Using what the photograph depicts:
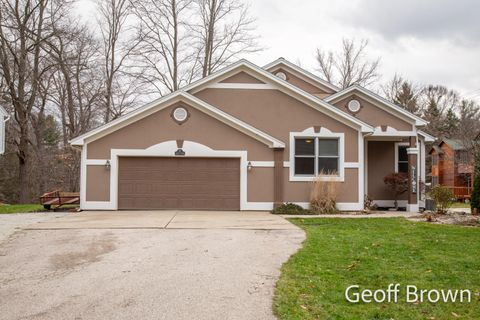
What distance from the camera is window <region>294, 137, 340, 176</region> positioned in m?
16.7

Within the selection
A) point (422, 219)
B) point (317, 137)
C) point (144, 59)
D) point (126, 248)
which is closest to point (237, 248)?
point (126, 248)

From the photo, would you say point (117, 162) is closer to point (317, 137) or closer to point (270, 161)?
point (270, 161)

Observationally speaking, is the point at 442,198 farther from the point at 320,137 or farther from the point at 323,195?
the point at 320,137

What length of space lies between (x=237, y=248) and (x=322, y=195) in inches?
316

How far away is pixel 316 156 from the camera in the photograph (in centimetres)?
1673

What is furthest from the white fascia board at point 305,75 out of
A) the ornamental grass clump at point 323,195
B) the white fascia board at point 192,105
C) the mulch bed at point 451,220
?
the mulch bed at point 451,220

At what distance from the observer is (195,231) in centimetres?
1088

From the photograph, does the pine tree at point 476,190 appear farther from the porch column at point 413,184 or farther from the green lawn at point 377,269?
the green lawn at point 377,269

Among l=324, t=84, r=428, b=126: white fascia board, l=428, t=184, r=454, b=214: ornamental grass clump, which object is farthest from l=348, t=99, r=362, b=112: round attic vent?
l=428, t=184, r=454, b=214: ornamental grass clump

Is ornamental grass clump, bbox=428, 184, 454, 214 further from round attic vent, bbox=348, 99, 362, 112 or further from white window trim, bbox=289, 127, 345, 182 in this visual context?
round attic vent, bbox=348, 99, 362, 112

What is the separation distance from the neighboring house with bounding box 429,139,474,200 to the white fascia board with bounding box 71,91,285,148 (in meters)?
22.1

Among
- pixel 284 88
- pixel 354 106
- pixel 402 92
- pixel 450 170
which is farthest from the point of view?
pixel 402 92

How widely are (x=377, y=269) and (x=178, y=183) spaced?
34.1 feet

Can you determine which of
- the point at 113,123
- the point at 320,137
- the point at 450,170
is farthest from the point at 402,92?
the point at 113,123
